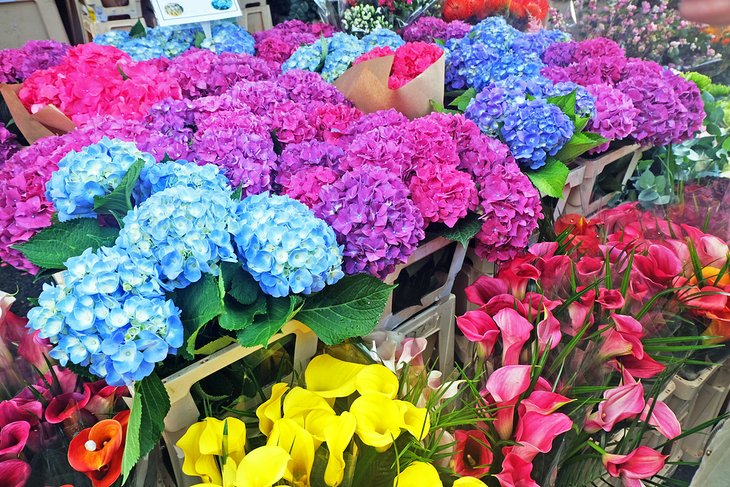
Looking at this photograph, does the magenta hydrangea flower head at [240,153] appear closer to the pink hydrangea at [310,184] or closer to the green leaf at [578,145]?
the pink hydrangea at [310,184]

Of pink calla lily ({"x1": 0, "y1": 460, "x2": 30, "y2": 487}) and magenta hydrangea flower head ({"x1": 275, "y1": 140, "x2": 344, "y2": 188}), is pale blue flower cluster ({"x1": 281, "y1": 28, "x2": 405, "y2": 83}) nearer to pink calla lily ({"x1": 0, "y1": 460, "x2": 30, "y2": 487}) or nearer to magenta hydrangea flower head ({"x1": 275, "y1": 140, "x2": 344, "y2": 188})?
magenta hydrangea flower head ({"x1": 275, "y1": 140, "x2": 344, "y2": 188})

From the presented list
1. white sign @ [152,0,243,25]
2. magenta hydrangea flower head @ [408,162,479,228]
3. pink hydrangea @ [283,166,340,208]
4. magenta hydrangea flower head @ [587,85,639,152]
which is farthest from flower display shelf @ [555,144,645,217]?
white sign @ [152,0,243,25]

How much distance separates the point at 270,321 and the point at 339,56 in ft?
3.58

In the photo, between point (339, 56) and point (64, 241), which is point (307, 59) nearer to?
point (339, 56)

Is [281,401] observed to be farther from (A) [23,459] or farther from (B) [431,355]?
(B) [431,355]

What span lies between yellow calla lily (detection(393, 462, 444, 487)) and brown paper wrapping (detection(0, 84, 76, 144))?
110cm

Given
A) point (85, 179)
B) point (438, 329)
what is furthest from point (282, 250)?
point (438, 329)

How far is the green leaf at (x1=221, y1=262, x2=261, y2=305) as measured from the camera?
2.25 feet

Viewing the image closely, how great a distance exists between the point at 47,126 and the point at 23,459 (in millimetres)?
892

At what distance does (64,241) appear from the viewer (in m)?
0.73

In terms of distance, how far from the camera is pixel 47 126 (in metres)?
1.27

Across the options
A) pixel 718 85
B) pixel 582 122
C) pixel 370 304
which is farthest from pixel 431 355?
pixel 718 85

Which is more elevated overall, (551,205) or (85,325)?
(85,325)

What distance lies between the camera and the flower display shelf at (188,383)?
0.69 meters
